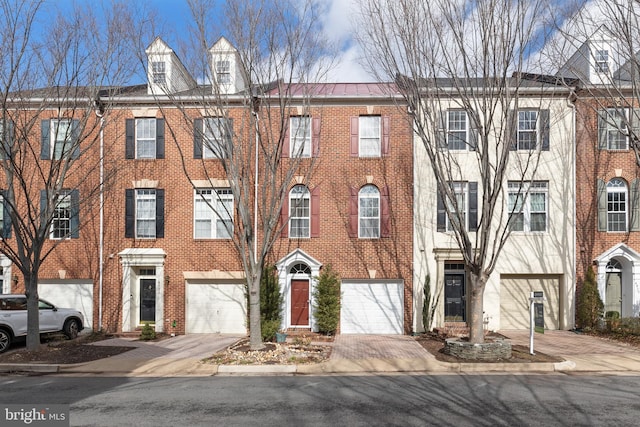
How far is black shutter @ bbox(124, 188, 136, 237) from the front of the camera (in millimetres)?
18109

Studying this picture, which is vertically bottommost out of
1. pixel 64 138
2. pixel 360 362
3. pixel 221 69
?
pixel 360 362

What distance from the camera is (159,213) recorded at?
18047 mm

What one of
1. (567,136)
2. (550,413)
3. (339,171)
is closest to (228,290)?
(339,171)

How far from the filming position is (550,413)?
795 cm

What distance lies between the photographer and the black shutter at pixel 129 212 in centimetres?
1811

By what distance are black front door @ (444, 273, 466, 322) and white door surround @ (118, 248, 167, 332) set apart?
34.7 ft

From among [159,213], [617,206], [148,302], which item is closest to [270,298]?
[148,302]

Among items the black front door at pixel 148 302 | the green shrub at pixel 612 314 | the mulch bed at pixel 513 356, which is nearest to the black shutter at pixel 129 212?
the black front door at pixel 148 302

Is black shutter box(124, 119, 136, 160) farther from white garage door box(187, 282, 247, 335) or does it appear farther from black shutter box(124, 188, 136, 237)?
white garage door box(187, 282, 247, 335)

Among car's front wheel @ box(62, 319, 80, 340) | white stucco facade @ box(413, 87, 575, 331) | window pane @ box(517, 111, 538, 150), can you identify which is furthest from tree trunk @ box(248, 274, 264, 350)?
window pane @ box(517, 111, 538, 150)

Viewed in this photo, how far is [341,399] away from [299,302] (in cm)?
886

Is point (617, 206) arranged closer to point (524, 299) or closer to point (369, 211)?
point (524, 299)

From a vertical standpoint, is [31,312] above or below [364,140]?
below

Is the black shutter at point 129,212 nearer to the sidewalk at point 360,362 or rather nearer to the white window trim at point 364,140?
the sidewalk at point 360,362
